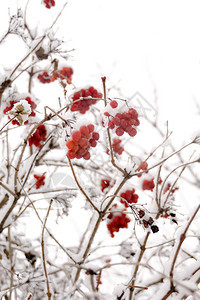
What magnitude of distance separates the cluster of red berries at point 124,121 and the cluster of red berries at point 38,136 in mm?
988

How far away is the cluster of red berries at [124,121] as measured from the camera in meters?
1.49

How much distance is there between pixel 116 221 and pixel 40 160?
1.05 metres

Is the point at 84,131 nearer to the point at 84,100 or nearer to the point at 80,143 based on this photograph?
the point at 80,143

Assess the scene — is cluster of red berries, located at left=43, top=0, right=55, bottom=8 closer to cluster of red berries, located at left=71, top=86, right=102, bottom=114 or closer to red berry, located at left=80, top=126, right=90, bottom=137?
cluster of red berries, located at left=71, top=86, right=102, bottom=114

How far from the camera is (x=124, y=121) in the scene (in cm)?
149

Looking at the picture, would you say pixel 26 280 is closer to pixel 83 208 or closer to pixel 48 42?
pixel 83 208

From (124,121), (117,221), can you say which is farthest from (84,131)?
(117,221)

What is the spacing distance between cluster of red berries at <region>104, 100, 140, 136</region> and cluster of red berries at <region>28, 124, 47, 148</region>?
988 millimetres

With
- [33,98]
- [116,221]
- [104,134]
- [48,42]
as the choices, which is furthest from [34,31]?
[116,221]

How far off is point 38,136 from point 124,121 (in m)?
1.04

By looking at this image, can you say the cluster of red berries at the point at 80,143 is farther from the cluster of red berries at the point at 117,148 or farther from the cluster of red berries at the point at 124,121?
the cluster of red berries at the point at 117,148

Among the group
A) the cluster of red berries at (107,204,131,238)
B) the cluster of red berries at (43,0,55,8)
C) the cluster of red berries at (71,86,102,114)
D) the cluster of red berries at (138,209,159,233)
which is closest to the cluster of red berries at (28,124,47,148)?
the cluster of red berries at (71,86,102,114)

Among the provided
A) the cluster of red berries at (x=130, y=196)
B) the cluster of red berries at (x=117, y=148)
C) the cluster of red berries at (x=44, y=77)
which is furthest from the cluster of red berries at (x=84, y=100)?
the cluster of red berries at (x=44, y=77)

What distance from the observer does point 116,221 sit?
8.10 ft
